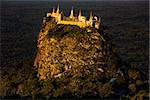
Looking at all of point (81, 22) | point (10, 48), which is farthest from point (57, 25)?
point (10, 48)

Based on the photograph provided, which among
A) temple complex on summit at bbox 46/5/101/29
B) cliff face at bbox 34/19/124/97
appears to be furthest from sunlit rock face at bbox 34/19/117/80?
temple complex on summit at bbox 46/5/101/29

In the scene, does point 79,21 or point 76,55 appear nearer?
point 76,55

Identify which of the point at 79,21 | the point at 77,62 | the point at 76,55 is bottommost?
the point at 77,62

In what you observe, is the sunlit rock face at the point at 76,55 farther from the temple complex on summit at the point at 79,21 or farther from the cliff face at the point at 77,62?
the temple complex on summit at the point at 79,21

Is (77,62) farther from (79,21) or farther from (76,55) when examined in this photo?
(79,21)

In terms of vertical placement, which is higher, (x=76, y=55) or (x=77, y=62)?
(x=76, y=55)

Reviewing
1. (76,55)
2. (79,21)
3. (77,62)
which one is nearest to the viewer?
(77,62)

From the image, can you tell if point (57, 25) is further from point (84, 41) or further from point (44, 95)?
point (44, 95)

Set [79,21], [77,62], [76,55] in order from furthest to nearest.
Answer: [79,21], [76,55], [77,62]

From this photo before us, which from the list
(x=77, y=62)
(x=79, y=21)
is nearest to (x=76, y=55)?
(x=77, y=62)
